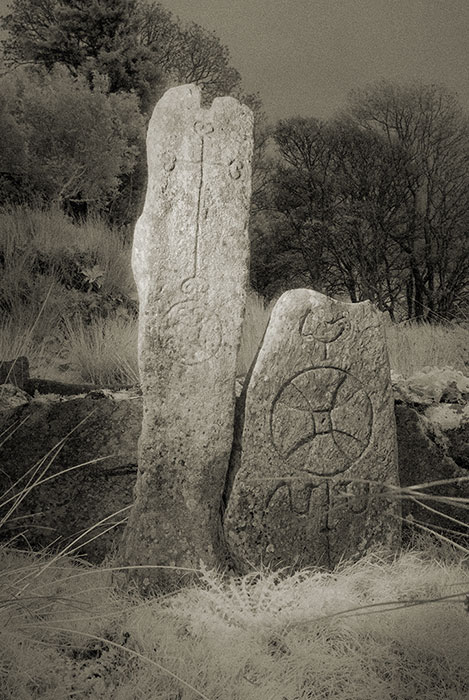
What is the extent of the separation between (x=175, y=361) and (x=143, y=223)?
56 centimetres

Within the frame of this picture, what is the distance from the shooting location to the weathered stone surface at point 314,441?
2.89m

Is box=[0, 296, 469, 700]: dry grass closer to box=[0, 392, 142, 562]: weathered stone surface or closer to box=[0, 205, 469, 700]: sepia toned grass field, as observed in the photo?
box=[0, 205, 469, 700]: sepia toned grass field

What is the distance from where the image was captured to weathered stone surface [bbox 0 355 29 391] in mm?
4062

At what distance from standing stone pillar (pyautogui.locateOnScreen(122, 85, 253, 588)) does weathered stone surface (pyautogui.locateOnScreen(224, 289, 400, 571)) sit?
110 mm

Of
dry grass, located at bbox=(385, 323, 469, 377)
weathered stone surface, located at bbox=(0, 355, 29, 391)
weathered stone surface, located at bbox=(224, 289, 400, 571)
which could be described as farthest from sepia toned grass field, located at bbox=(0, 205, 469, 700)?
dry grass, located at bbox=(385, 323, 469, 377)

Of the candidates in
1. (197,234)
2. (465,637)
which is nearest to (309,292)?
(197,234)

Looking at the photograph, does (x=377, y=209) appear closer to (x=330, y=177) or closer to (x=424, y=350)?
(x=330, y=177)

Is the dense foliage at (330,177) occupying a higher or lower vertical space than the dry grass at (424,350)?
higher

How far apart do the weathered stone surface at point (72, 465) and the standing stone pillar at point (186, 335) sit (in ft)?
1.19

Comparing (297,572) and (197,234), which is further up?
(197,234)

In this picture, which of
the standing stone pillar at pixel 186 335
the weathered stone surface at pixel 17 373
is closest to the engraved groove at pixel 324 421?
the standing stone pillar at pixel 186 335

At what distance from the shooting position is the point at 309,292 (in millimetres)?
2984

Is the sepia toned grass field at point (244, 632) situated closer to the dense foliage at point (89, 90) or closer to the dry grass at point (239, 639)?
the dry grass at point (239, 639)

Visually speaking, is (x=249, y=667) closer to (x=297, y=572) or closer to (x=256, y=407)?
(x=297, y=572)
